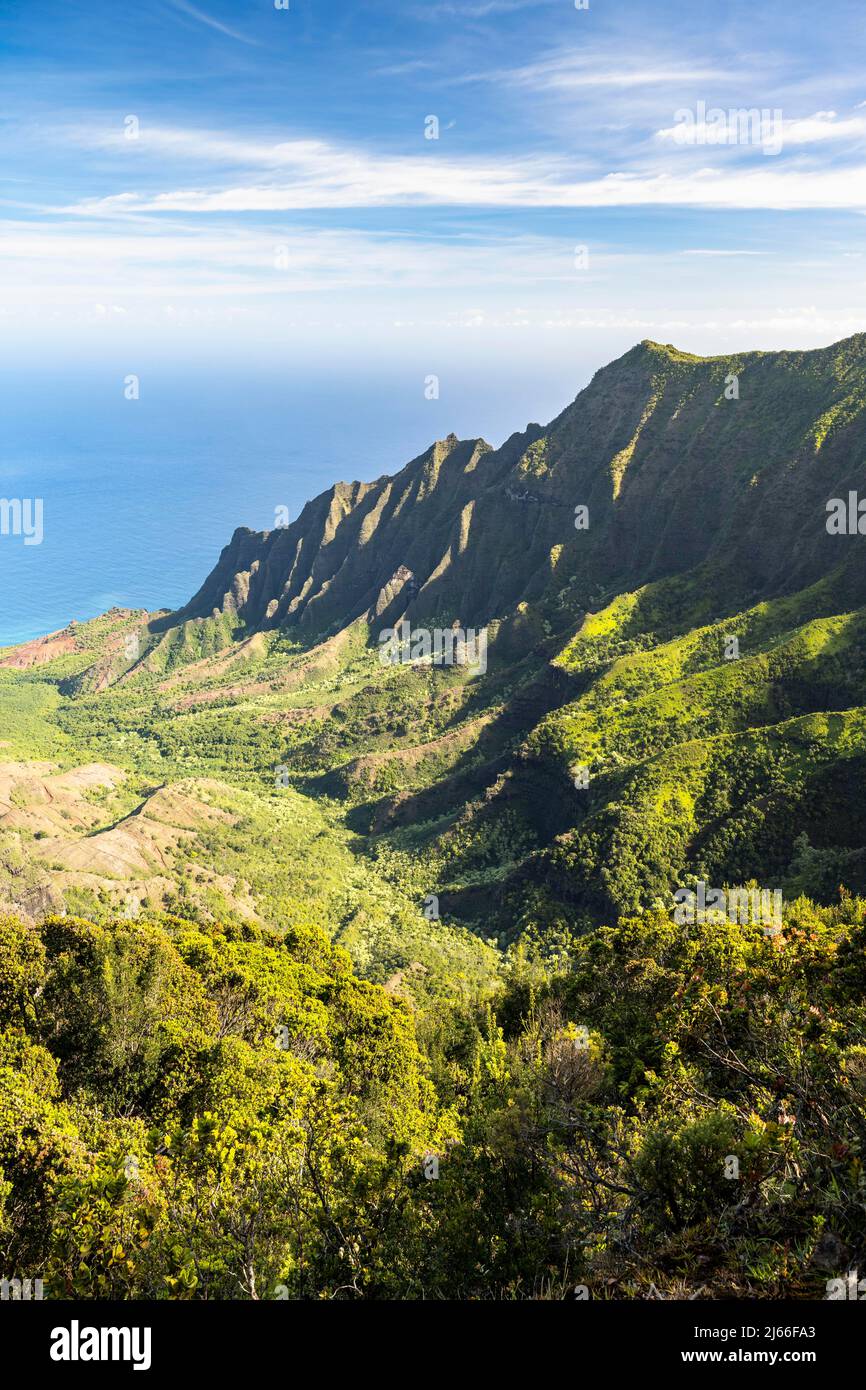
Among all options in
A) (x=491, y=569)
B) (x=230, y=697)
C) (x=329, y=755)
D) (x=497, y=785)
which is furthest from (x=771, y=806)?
(x=230, y=697)

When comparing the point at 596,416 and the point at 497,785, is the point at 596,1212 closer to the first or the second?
the point at 497,785

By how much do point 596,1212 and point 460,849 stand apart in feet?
263

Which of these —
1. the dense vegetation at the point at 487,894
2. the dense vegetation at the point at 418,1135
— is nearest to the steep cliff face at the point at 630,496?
the dense vegetation at the point at 487,894

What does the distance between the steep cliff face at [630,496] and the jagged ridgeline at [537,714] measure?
0.50m

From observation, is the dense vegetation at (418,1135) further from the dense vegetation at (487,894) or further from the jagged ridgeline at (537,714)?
the jagged ridgeline at (537,714)

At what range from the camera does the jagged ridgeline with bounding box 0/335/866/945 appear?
74.3 metres

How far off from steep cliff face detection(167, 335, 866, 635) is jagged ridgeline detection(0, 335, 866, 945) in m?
0.50

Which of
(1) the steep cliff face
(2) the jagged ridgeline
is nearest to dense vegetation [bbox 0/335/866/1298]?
(2) the jagged ridgeline

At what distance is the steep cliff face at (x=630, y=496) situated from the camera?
10900 centimetres

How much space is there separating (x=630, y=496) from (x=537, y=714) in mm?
51483

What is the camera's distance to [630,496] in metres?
138

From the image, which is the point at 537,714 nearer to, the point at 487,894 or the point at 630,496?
the point at 487,894

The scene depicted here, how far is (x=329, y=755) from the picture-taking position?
131 meters
